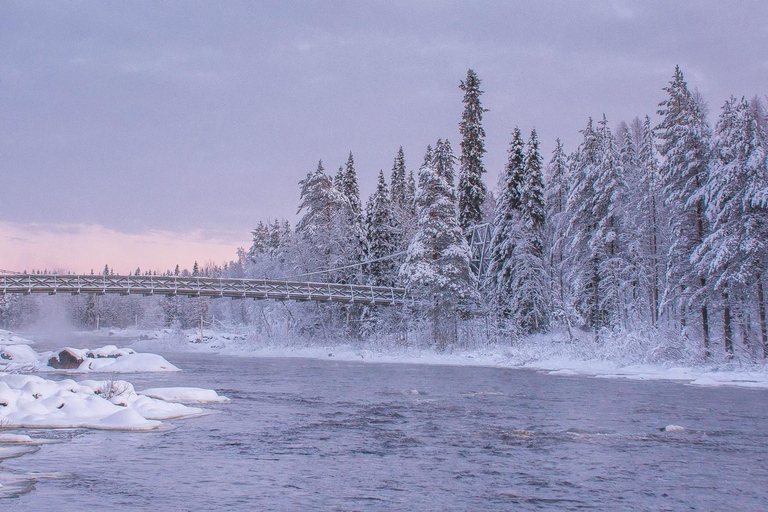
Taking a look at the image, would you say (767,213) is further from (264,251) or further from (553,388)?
(264,251)

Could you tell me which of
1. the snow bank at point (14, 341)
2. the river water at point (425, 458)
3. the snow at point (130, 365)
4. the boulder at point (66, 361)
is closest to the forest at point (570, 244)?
the river water at point (425, 458)

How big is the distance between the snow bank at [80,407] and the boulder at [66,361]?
1470cm

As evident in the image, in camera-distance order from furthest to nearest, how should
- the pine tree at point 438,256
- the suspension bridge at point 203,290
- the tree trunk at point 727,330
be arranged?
the suspension bridge at point 203,290
the pine tree at point 438,256
the tree trunk at point 727,330

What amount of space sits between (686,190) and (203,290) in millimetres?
32661

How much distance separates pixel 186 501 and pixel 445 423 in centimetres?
687

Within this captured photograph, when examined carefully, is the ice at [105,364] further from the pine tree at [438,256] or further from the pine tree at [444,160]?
the pine tree at [444,160]

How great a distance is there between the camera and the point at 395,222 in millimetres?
53875

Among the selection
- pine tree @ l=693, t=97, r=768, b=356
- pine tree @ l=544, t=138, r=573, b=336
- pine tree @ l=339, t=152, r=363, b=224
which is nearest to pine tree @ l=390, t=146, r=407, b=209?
pine tree @ l=339, t=152, r=363, b=224

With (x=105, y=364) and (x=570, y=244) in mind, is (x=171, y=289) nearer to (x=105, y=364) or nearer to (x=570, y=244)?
(x=105, y=364)

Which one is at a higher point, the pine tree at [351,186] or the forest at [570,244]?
the pine tree at [351,186]

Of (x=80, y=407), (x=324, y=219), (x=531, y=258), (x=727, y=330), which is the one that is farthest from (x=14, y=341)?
(x=727, y=330)

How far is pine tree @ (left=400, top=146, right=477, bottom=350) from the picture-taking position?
3844 cm

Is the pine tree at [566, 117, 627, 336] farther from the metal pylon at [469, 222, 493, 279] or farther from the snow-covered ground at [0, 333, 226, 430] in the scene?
the snow-covered ground at [0, 333, 226, 430]

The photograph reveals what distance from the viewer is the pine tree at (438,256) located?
38.4 meters
